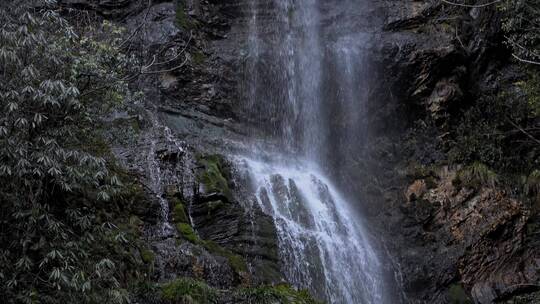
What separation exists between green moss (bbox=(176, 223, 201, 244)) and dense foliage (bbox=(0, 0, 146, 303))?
1760 mm

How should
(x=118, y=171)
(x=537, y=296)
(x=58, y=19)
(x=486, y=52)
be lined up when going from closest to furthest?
(x=58, y=19)
(x=118, y=171)
(x=537, y=296)
(x=486, y=52)

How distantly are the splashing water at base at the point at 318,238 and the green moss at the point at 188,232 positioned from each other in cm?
202

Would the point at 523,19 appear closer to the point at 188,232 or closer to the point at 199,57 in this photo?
the point at 199,57

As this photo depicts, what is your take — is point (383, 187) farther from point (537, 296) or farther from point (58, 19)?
point (58, 19)

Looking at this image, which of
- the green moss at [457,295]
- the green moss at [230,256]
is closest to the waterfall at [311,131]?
the green moss at [230,256]

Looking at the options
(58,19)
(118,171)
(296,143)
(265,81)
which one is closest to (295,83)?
(265,81)

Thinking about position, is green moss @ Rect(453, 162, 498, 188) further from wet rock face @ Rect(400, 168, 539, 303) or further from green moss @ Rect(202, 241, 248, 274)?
green moss @ Rect(202, 241, 248, 274)

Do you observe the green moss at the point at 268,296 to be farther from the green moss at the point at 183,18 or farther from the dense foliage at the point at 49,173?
the green moss at the point at 183,18

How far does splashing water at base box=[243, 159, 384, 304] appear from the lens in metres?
11.0

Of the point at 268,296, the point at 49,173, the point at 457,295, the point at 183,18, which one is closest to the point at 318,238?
the point at 457,295

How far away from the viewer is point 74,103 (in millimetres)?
6965

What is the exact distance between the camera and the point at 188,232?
977 cm

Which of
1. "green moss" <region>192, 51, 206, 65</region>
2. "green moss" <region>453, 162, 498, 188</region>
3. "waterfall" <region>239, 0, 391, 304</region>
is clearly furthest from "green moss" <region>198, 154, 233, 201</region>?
"green moss" <region>453, 162, 498, 188</region>

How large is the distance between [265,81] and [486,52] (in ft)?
23.7
